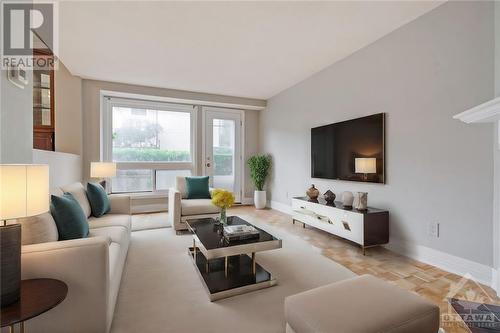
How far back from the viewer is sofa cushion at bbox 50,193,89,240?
5.67 ft

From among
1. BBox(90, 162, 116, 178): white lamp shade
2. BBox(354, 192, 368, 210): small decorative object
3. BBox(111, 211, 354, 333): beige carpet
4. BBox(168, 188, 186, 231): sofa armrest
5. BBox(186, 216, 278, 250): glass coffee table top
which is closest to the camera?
BBox(111, 211, 354, 333): beige carpet

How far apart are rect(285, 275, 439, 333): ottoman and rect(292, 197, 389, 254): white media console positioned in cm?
151

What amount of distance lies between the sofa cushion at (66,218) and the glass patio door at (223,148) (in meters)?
3.80

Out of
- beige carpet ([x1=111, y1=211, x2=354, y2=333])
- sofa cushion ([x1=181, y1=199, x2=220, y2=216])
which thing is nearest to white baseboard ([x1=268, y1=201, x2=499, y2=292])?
beige carpet ([x1=111, y1=211, x2=354, y2=333])

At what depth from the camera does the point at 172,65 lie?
377 cm

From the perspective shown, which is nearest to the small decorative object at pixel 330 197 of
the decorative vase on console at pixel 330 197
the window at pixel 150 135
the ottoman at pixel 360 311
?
the decorative vase on console at pixel 330 197

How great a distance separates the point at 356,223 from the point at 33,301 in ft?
9.42

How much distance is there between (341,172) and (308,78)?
6.38ft

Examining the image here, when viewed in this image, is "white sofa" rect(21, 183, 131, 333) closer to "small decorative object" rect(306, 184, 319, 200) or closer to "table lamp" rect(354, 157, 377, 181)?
"table lamp" rect(354, 157, 377, 181)

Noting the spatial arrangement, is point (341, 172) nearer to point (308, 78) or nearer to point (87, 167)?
point (308, 78)

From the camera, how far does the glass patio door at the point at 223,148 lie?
566 cm

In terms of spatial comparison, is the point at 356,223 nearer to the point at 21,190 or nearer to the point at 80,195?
the point at 21,190

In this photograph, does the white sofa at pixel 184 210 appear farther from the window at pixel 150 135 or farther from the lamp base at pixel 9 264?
the lamp base at pixel 9 264

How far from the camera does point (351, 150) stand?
343cm
